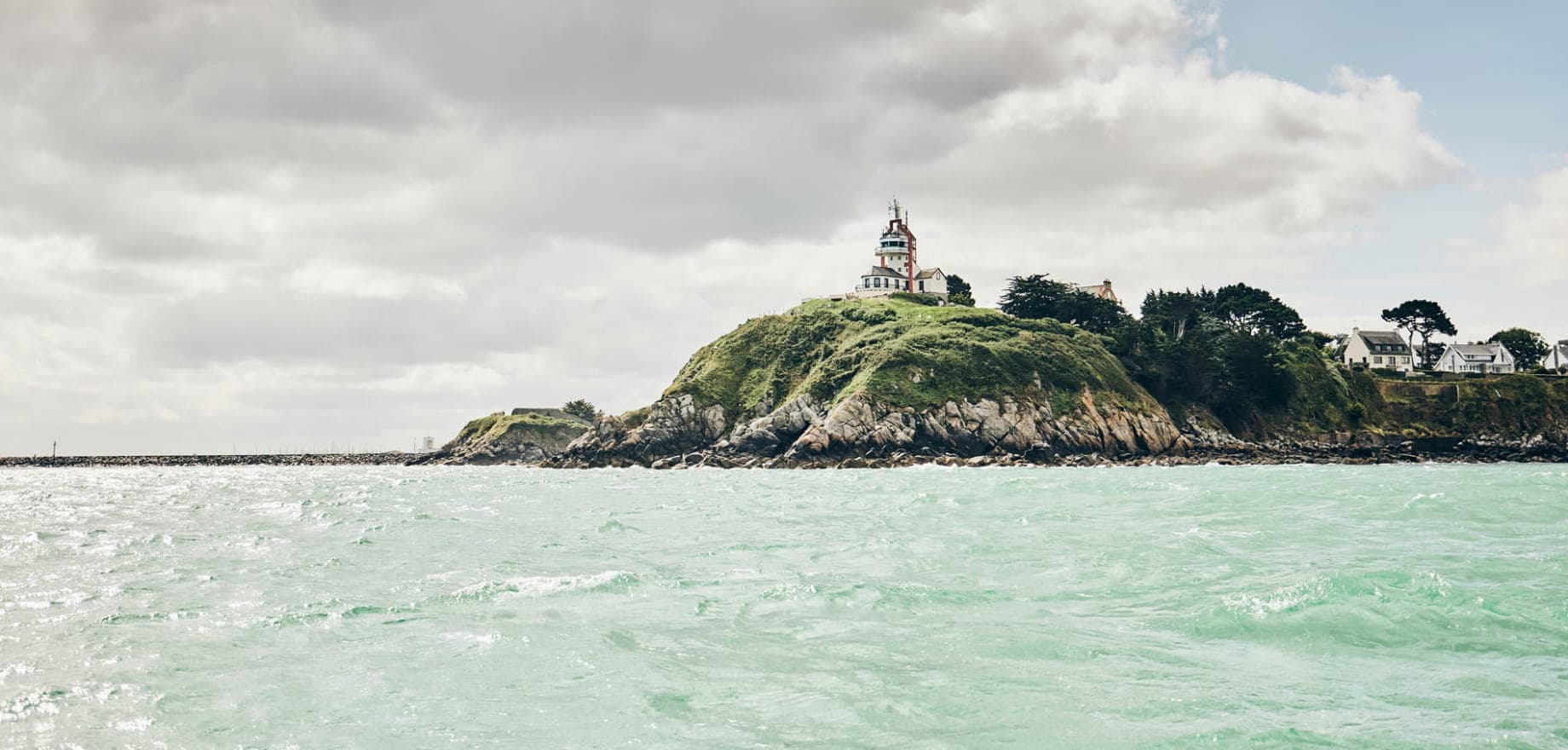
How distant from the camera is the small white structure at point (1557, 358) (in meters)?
130

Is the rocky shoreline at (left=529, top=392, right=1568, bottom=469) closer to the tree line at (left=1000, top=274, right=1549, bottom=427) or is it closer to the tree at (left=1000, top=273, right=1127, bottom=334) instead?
the tree line at (left=1000, top=274, right=1549, bottom=427)

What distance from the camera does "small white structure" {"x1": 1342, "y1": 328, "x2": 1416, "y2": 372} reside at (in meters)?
138

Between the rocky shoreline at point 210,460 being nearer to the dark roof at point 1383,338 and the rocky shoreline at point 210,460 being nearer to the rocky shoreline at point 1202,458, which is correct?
the rocky shoreline at point 1202,458

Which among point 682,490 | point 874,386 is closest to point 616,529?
point 682,490

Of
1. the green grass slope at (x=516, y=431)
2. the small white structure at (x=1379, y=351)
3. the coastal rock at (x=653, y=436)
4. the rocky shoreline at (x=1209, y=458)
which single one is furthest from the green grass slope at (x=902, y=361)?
the small white structure at (x=1379, y=351)

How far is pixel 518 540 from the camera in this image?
24.4 m

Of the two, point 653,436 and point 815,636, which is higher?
point 653,436

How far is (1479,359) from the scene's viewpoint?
131 m

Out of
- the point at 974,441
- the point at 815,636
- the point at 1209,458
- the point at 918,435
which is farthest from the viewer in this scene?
the point at 974,441

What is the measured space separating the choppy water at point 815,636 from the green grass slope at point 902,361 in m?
75.2

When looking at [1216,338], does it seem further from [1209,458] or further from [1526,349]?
[1526,349]

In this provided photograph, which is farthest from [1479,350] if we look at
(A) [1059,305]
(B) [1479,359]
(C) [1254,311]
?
(A) [1059,305]

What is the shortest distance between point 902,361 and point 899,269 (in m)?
50.1

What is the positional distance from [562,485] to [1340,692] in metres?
52.0
